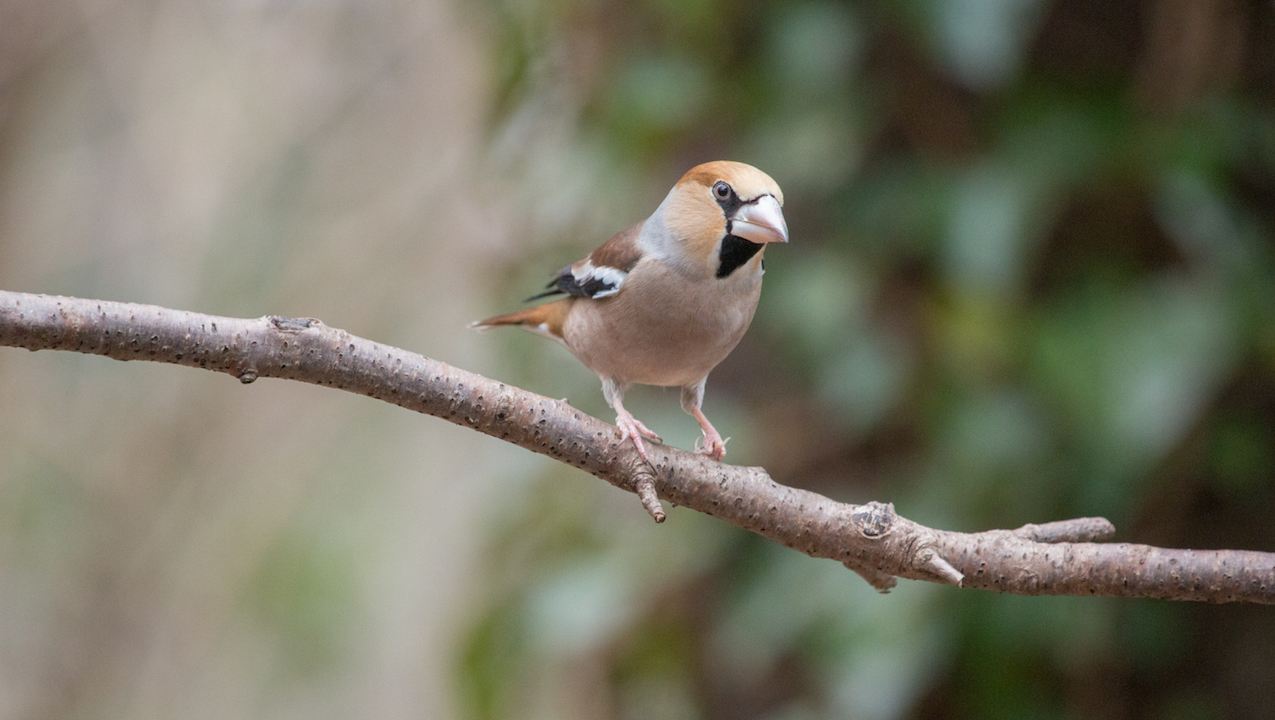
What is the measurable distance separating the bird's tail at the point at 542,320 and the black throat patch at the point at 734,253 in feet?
1.81

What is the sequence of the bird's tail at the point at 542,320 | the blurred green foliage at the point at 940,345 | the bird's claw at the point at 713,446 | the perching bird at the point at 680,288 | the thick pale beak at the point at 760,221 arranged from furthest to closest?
1. the blurred green foliage at the point at 940,345
2. the bird's tail at the point at 542,320
3. the bird's claw at the point at 713,446
4. the perching bird at the point at 680,288
5. the thick pale beak at the point at 760,221

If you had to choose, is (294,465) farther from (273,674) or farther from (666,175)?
(666,175)

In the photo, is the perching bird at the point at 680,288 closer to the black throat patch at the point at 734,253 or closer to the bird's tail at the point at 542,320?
the black throat patch at the point at 734,253

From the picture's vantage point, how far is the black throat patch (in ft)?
6.61

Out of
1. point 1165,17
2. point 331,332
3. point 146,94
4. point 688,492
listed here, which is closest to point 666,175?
point 1165,17

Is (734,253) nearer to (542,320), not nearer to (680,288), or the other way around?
(680,288)

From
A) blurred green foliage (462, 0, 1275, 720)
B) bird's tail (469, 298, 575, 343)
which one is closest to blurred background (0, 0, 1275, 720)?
blurred green foliage (462, 0, 1275, 720)

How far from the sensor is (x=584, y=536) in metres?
3.35

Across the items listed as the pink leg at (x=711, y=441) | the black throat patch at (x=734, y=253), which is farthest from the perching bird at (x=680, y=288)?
the pink leg at (x=711, y=441)

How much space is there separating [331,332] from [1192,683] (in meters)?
2.80

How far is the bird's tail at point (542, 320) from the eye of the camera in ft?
8.26

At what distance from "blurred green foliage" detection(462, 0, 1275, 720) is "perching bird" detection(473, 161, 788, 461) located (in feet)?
2.96

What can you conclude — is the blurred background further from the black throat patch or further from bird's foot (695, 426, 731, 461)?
the black throat patch

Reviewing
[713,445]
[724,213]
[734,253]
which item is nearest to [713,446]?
[713,445]
